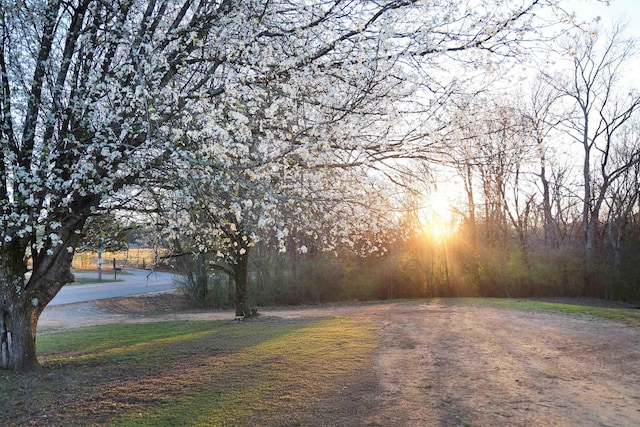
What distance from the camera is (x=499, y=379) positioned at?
5.96 metres

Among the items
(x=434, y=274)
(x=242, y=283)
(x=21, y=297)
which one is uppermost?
(x=21, y=297)

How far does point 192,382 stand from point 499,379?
387 cm

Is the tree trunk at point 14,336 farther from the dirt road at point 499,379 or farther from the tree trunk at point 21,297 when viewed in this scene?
the dirt road at point 499,379

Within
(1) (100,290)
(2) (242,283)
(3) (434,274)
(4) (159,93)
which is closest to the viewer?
(4) (159,93)

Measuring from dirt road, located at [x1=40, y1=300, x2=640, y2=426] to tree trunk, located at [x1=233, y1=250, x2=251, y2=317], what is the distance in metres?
5.86

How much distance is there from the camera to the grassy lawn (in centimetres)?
484

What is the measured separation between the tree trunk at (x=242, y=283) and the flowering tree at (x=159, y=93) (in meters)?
8.18

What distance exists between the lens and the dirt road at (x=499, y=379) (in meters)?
4.68

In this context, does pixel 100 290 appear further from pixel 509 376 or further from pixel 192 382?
pixel 509 376

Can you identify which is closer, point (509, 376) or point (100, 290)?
point (509, 376)

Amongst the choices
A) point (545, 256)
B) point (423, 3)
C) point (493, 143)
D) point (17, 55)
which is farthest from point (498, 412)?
point (545, 256)

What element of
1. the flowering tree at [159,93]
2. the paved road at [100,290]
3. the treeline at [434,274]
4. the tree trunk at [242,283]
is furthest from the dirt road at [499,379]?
the paved road at [100,290]

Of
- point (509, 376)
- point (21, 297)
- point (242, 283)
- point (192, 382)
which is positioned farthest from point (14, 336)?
point (242, 283)

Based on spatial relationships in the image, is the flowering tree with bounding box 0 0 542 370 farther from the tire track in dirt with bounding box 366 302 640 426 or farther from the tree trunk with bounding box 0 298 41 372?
the tire track in dirt with bounding box 366 302 640 426
